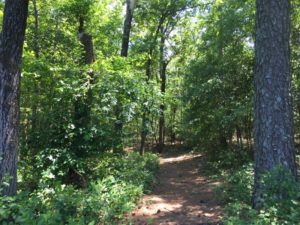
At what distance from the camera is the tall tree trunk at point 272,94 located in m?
4.00

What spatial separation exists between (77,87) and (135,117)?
68.2 inches

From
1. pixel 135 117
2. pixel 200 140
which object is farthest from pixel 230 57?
pixel 135 117

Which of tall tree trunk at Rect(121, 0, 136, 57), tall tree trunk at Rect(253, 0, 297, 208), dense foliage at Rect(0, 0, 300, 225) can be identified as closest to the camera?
tall tree trunk at Rect(253, 0, 297, 208)

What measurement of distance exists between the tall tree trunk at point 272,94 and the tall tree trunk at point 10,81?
3738 mm

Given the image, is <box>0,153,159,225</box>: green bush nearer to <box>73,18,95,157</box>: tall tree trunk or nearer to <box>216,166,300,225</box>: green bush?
<box>73,18,95,157</box>: tall tree trunk

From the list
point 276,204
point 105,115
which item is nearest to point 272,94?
point 276,204

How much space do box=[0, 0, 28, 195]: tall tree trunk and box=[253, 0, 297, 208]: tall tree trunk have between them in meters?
3.74

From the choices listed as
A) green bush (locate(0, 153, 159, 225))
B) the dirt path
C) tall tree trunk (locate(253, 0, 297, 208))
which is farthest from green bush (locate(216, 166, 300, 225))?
green bush (locate(0, 153, 159, 225))

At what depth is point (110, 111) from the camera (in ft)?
23.2

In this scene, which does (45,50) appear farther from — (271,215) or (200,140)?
(271,215)

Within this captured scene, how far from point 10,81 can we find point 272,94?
3996mm

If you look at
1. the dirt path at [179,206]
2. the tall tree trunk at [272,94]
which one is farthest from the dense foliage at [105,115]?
the tall tree trunk at [272,94]

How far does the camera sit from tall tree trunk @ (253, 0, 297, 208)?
4.00 metres

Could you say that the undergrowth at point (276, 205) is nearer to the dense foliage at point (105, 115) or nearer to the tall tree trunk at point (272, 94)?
the dense foliage at point (105, 115)
